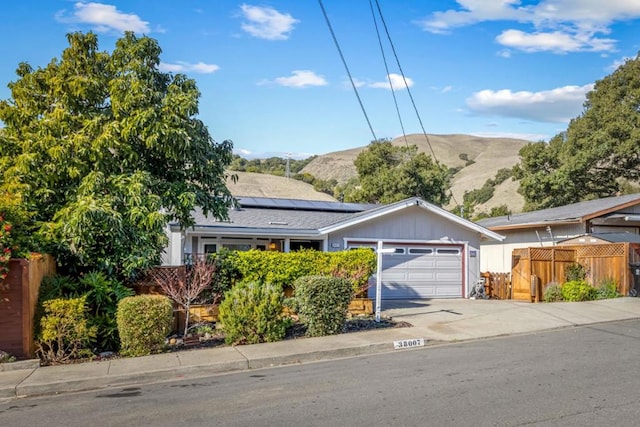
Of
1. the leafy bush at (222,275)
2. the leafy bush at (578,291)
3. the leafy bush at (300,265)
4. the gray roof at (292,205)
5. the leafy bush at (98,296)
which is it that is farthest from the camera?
the gray roof at (292,205)

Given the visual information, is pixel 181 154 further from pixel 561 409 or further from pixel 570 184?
pixel 570 184

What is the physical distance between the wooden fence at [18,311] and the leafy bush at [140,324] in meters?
1.53

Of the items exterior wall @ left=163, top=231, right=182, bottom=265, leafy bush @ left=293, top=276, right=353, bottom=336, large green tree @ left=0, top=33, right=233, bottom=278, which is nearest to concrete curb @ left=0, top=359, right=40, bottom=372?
large green tree @ left=0, top=33, right=233, bottom=278

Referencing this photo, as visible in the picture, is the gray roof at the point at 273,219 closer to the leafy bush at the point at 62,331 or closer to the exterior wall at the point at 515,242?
the leafy bush at the point at 62,331

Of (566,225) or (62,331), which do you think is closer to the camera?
(62,331)

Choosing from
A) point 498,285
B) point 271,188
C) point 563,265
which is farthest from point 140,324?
point 271,188

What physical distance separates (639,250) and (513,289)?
14.7 ft

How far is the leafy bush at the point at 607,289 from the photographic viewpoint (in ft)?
60.4

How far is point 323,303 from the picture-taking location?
1210 cm

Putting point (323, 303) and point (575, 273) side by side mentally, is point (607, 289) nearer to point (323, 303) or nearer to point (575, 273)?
point (575, 273)

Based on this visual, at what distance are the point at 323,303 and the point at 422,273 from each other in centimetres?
904

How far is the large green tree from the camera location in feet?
37.6

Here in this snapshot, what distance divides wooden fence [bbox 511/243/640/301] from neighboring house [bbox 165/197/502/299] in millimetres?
2257

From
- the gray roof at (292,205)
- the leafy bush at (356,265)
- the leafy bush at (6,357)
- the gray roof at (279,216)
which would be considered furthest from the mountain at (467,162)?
the leafy bush at (6,357)
